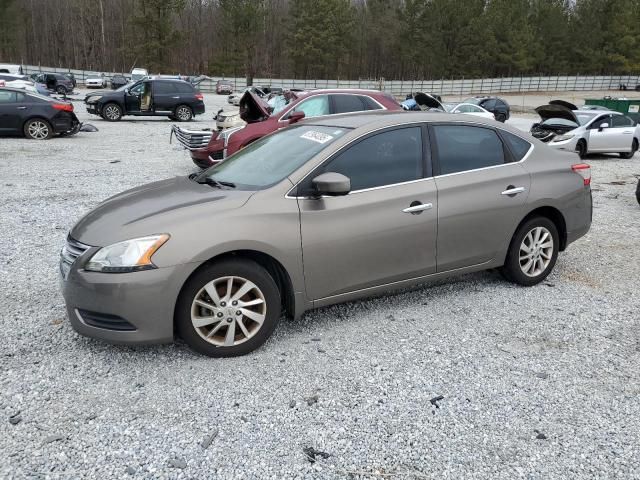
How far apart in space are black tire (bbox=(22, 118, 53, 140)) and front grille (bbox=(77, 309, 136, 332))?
45.8 ft

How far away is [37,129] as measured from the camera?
601 inches

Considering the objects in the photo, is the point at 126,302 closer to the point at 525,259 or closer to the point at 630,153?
the point at 525,259

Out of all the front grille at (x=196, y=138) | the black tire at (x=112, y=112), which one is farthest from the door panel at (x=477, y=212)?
the black tire at (x=112, y=112)

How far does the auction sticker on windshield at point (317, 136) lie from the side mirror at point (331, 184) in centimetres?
50

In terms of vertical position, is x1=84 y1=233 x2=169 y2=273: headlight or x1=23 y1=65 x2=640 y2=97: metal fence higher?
x1=23 y1=65 x2=640 y2=97: metal fence

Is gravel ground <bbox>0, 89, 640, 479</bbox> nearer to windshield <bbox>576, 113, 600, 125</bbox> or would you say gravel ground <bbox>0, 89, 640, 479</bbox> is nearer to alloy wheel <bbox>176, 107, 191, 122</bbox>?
windshield <bbox>576, 113, 600, 125</bbox>

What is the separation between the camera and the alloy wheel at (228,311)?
342 centimetres

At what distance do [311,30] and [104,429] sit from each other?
7776cm

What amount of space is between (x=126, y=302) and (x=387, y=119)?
2.43 metres

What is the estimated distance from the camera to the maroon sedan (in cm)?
958

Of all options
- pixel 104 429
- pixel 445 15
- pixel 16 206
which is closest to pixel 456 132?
pixel 104 429

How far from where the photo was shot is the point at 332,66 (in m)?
81.8

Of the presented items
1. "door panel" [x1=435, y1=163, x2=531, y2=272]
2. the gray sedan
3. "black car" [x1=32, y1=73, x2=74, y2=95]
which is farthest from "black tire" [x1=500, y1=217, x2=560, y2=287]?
"black car" [x1=32, y1=73, x2=74, y2=95]

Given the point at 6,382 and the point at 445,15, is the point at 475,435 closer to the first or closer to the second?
the point at 6,382
